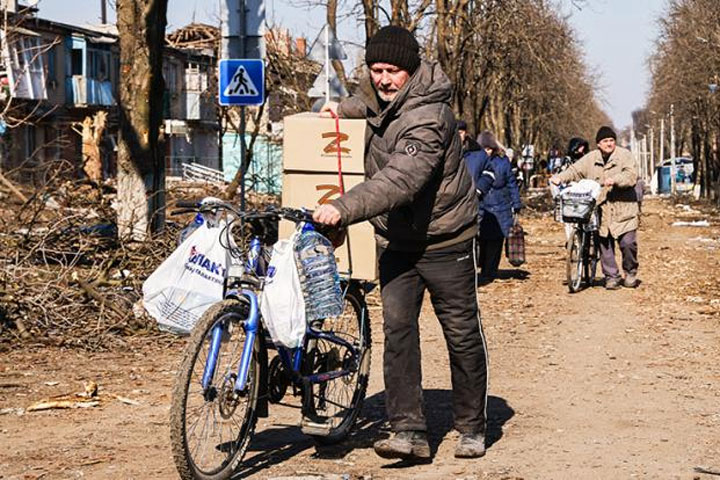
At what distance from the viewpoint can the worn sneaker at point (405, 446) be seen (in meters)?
6.54

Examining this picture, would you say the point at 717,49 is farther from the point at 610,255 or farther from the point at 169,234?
the point at 169,234

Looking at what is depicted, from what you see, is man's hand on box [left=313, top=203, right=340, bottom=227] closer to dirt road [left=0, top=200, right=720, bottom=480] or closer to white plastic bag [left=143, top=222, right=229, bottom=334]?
white plastic bag [left=143, top=222, right=229, bottom=334]

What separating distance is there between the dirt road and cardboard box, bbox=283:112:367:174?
1576mm

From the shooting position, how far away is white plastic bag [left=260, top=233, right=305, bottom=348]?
6.21 m

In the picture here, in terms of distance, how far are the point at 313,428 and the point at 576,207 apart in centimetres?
943

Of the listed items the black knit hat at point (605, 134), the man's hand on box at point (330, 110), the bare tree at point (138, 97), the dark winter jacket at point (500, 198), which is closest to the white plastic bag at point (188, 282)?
the man's hand on box at point (330, 110)

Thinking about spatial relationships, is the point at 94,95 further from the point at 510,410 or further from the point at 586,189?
the point at 510,410

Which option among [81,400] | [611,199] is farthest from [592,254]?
[81,400]

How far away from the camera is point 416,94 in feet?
21.2

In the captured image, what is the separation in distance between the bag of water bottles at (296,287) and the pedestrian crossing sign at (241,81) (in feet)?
28.2

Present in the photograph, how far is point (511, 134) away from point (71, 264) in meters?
73.2

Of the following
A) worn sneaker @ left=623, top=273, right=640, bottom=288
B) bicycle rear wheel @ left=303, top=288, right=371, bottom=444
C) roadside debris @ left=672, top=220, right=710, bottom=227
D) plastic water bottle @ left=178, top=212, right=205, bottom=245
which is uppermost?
plastic water bottle @ left=178, top=212, right=205, bottom=245

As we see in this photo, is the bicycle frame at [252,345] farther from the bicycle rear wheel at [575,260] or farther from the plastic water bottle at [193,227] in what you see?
the bicycle rear wheel at [575,260]

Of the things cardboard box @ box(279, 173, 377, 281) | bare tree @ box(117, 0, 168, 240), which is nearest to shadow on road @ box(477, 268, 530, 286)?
bare tree @ box(117, 0, 168, 240)
